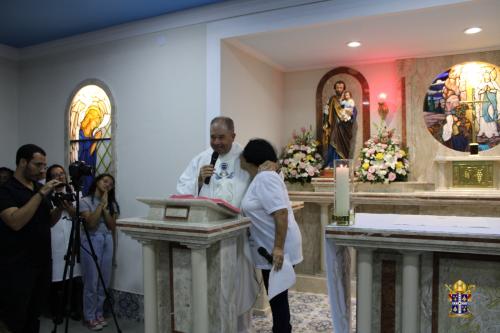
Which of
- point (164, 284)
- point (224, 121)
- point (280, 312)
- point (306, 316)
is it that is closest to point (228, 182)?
point (224, 121)

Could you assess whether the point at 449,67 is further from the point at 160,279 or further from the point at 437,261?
the point at 160,279

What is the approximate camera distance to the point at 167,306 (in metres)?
2.80

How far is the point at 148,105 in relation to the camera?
4.52 meters

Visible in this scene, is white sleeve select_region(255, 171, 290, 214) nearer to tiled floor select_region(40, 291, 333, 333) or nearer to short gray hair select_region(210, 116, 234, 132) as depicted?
short gray hair select_region(210, 116, 234, 132)

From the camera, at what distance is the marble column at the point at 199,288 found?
2531mm

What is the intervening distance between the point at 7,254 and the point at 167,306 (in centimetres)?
116

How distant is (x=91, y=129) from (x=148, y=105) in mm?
991

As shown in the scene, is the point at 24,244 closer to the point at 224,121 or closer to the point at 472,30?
the point at 224,121

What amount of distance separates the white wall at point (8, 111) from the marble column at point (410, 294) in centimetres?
515

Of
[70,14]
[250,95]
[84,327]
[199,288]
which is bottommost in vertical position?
[84,327]

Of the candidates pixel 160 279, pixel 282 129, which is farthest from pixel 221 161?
pixel 282 129

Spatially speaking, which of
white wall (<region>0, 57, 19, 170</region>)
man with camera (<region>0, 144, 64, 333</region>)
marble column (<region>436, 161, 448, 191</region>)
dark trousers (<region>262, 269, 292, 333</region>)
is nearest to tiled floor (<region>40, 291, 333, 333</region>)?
dark trousers (<region>262, 269, 292, 333</region>)

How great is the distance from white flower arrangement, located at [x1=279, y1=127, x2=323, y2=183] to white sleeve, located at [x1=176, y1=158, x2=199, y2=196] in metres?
2.04

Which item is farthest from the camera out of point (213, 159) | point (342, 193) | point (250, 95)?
point (250, 95)
